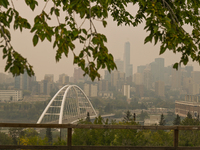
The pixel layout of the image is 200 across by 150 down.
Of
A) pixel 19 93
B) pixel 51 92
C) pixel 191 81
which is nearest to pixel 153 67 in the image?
pixel 191 81

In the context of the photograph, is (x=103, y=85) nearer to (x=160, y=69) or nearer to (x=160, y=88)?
(x=160, y=88)

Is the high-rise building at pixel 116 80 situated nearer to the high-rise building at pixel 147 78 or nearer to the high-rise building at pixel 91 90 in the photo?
the high-rise building at pixel 91 90

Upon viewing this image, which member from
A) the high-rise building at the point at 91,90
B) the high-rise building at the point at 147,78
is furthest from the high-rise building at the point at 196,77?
the high-rise building at the point at 91,90

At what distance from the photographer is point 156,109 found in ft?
248

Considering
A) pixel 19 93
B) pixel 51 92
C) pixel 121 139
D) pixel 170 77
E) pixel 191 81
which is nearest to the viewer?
pixel 121 139

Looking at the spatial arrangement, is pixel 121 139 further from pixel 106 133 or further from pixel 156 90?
pixel 156 90

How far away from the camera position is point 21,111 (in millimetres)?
56875

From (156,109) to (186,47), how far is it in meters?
77.1

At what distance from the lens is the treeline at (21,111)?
2105 inches

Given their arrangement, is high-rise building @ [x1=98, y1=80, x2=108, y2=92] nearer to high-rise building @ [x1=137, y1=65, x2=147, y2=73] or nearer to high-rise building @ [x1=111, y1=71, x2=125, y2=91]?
high-rise building @ [x1=111, y1=71, x2=125, y2=91]

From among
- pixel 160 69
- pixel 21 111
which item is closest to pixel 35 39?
pixel 21 111

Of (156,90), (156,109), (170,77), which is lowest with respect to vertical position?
(156,109)

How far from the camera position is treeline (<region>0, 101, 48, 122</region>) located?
175 ft

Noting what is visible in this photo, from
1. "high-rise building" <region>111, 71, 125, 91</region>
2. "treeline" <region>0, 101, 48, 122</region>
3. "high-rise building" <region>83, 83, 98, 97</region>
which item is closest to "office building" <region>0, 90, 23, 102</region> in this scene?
"treeline" <region>0, 101, 48, 122</region>
